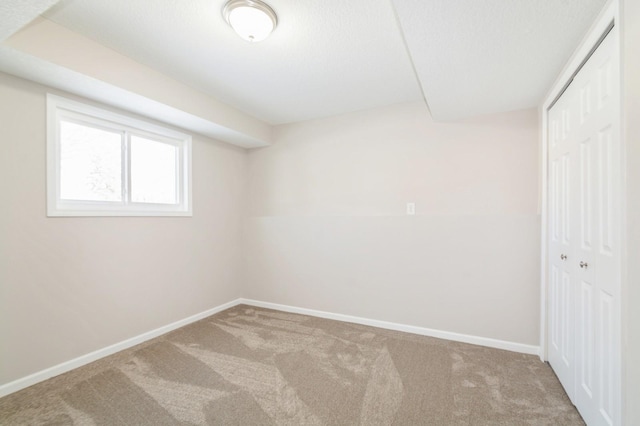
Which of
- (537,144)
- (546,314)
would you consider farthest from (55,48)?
(546,314)

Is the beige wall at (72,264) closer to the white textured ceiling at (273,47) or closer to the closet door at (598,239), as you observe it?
the white textured ceiling at (273,47)

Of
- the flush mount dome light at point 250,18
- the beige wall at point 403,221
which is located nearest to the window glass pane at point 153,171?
the beige wall at point 403,221

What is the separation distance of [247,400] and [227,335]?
1.14m

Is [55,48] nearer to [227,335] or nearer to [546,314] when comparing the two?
[227,335]

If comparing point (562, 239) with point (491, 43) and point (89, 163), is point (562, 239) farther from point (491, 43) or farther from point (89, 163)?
point (89, 163)

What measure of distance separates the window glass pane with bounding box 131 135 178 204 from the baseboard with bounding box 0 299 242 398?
1337 mm

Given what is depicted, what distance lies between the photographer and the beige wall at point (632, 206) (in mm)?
1153

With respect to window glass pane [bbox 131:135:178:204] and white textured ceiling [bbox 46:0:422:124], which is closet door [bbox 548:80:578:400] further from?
window glass pane [bbox 131:135:178:204]

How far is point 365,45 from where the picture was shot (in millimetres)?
2072

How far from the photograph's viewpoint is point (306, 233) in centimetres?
369

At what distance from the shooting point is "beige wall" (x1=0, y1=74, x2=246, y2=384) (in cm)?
205

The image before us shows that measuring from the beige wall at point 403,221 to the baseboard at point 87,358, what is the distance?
1.06 meters

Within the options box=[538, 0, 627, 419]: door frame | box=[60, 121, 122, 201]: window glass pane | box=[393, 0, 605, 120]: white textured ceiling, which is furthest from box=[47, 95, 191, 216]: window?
box=[538, 0, 627, 419]: door frame

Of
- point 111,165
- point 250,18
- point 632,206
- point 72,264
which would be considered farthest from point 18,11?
point 632,206
